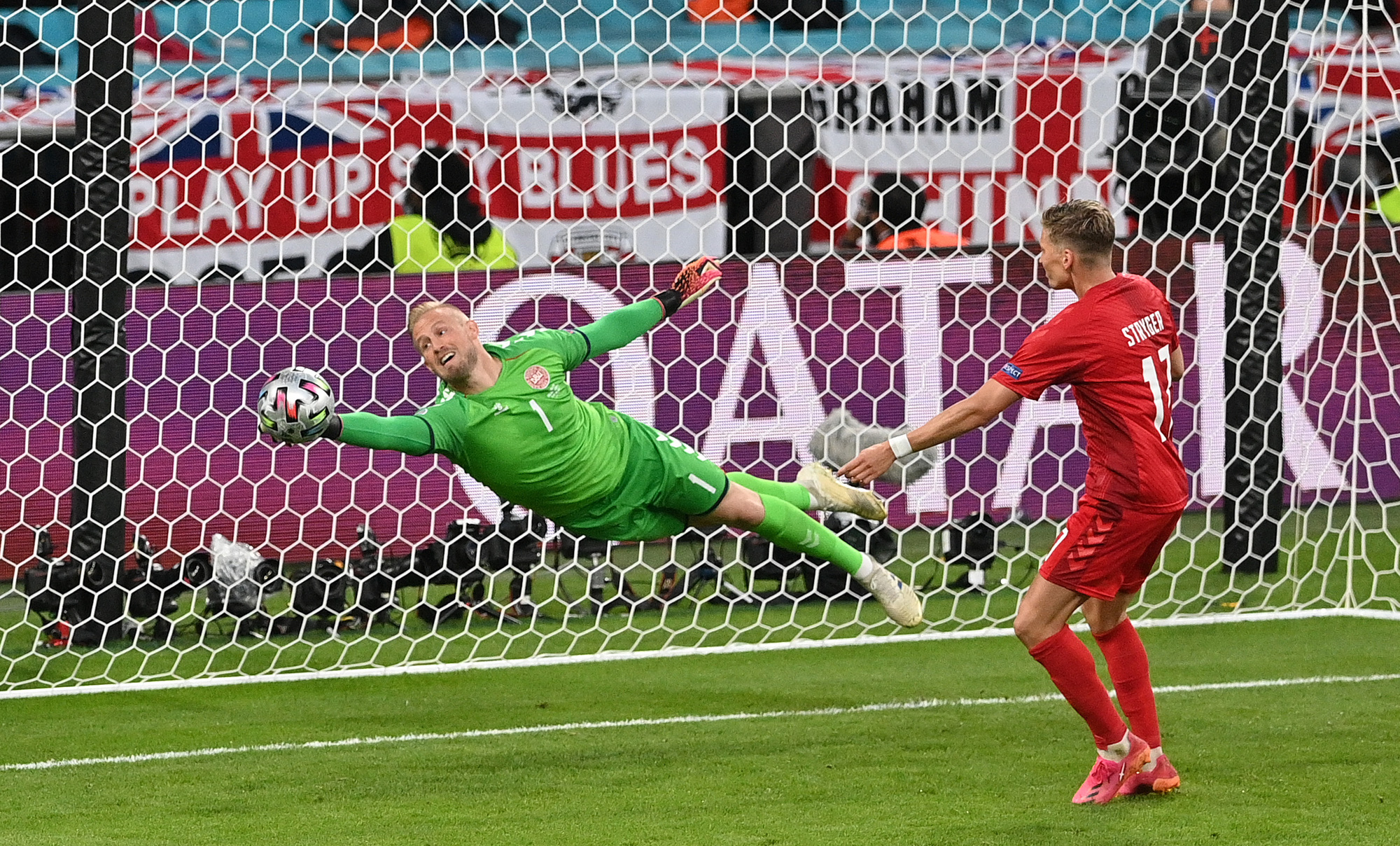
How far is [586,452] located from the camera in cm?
576

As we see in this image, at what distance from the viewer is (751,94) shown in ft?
30.4

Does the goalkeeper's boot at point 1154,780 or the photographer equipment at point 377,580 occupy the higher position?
the goalkeeper's boot at point 1154,780

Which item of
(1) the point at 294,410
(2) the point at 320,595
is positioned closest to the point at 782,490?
(1) the point at 294,410

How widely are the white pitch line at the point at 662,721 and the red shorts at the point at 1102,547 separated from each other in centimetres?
163

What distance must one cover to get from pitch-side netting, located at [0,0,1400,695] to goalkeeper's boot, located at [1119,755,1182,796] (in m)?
2.40

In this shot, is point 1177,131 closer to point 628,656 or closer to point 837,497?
point 837,497

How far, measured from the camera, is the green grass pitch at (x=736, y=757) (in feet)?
15.9

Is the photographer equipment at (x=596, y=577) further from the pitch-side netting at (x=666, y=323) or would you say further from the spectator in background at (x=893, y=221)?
the spectator in background at (x=893, y=221)

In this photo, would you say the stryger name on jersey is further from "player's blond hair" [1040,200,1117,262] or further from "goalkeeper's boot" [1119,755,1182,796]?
"goalkeeper's boot" [1119,755,1182,796]

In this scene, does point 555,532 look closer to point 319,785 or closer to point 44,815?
point 319,785

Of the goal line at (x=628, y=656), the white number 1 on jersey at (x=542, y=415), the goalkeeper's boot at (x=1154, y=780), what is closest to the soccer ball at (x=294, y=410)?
the white number 1 on jersey at (x=542, y=415)

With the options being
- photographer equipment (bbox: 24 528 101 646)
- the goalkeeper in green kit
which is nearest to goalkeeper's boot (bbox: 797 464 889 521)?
the goalkeeper in green kit

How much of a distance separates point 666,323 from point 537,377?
320 centimetres

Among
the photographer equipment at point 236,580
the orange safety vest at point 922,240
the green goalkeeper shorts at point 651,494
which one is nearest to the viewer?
the green goalkeeper shorts at point 651,494
